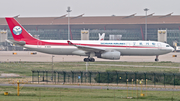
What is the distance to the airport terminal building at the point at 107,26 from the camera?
118 metres

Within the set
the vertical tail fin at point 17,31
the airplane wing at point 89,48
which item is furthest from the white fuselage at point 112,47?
the airplane wing at point 89,48

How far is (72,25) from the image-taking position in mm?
122188

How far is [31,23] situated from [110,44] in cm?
7611

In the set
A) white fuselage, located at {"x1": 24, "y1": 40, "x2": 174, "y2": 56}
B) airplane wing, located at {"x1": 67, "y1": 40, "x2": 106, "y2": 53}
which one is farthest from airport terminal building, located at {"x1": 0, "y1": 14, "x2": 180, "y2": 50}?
airplane wing, located at {"x1": 67, "y1": 40, "x2": 106, "y2": 53}

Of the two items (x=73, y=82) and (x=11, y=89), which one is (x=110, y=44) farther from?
(x=11, y=89)

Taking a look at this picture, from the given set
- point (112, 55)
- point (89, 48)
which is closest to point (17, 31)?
point (89, 48)

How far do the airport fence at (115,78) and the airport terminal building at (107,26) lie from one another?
82.7 metres

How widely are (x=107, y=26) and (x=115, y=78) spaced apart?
90565 millimetres

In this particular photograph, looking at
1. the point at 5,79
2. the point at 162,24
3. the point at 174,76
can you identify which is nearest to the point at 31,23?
the point at 162,24

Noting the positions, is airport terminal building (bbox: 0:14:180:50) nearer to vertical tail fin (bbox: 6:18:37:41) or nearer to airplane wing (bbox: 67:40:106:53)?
vertical tail fin (bbox: 6:18:37:41)

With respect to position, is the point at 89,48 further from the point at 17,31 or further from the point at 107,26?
the point at 107,26

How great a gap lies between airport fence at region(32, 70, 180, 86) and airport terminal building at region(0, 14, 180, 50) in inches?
3256

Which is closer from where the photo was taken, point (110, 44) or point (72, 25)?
point (110, 44)

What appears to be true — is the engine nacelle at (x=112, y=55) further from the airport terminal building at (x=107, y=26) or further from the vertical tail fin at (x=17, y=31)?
the airport terminal building at (x=107, y=26)
